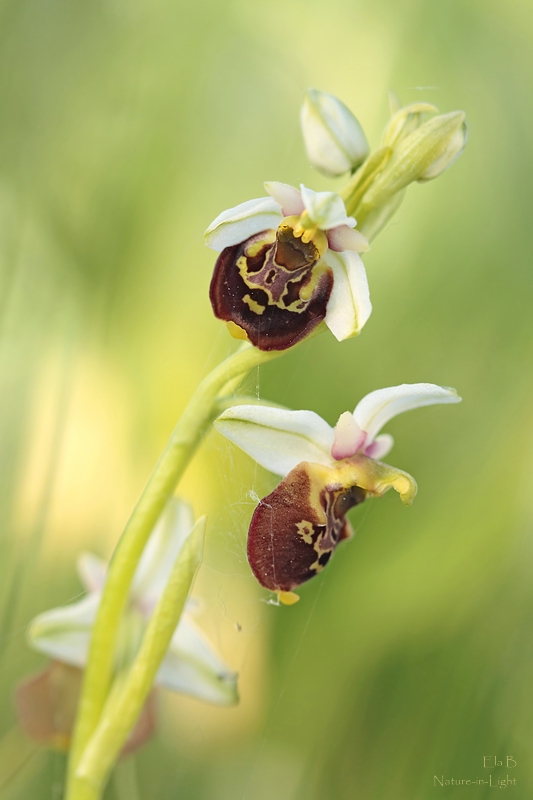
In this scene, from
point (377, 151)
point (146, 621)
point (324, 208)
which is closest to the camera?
point (324, 208)

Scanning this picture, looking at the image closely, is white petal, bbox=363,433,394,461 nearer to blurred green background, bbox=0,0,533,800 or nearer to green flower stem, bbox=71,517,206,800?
blurred green background, bbox=0,0,533,800

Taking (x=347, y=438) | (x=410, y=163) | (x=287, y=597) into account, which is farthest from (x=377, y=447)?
(x=410, y=163)

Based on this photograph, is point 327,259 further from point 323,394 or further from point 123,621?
point 123,621

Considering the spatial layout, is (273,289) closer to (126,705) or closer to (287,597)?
(287,597)

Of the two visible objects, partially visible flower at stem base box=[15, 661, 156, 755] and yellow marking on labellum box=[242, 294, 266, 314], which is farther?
partially visible flower at stem base box=[15, 661, 156, 755]

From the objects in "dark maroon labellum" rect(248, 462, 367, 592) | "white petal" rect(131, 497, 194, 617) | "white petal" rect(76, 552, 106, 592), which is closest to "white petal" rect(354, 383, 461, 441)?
"dark maroon labellum" rect(248, 462, 367, 592)
